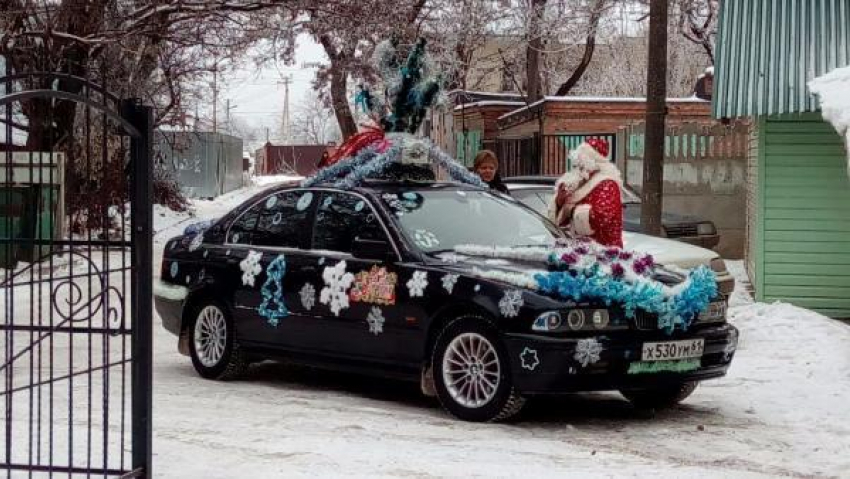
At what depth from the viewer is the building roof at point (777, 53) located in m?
14.5

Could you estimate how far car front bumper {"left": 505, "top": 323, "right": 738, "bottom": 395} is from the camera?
325 inches

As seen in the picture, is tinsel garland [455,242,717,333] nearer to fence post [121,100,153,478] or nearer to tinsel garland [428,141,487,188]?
tinsel garland [428,141,487,188]

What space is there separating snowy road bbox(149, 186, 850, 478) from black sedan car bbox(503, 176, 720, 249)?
452 cm

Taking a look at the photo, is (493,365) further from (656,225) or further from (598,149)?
(656,225)

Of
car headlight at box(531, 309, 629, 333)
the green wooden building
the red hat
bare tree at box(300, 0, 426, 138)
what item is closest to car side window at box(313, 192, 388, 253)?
car headlight at box(531, 309, 629, 333)

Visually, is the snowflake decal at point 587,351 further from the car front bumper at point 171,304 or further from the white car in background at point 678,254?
the white car in background at point 678,254

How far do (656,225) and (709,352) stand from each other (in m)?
5.13

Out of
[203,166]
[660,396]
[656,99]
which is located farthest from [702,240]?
[203,166]

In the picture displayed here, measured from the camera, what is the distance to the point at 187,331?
10883 millimetres

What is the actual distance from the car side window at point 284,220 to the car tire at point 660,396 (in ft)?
8.75

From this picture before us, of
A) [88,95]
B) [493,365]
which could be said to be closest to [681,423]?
[493,365]

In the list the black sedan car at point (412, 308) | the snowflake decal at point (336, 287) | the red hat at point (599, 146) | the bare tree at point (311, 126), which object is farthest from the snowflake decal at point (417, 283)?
A: the bare tree at point (311, 126)

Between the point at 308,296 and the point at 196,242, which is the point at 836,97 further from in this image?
the point at 196,242

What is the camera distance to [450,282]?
8.80 meters
